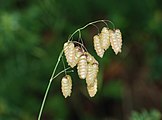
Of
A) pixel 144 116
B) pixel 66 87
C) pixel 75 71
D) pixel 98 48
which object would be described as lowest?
pixel 144 116

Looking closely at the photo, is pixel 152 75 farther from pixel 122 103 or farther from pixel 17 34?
pixel 17 34

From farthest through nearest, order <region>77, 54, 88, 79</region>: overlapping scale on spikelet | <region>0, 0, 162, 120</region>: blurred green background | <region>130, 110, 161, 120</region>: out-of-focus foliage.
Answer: <region>0, 0, 162, 120</region>: blurred green background
<region>130, 110, 161, 120</region>: out-of-focus foliage
<region>77, 54, 88, 79</region>: overlapping scale on spikelet

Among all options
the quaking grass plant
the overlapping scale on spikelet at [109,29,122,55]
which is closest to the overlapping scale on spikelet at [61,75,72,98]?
the quaking grass plant

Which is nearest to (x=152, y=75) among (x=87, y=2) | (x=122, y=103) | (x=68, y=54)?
(x=122, y=103)

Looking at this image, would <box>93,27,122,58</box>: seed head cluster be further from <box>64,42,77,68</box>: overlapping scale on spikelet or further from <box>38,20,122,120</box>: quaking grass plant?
<box>64,42,77,68</box>: overlapping scale on spikelet

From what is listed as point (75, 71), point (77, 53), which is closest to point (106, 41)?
point (77, 53)

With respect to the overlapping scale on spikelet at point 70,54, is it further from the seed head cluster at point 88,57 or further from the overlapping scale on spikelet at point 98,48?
the overlapping scale on spikelet at point 98,48

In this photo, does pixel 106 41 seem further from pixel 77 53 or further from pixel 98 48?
pixel 77 53
